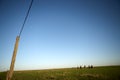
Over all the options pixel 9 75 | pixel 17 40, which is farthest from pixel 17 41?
pixel 9 75

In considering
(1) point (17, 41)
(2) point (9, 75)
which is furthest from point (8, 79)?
(1) point (17, 41)

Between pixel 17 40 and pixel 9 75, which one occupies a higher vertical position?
pixel 17 40

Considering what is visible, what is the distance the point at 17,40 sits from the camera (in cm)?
511

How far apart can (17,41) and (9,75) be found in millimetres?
1605

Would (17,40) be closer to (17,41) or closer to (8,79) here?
(17,41)

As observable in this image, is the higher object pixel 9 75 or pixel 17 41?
pixel 17 41

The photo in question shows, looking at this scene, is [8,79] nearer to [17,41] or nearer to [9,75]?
[9,75]

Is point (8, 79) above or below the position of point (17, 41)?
below

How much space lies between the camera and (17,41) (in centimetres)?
509

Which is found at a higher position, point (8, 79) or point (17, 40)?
point (17, 40)

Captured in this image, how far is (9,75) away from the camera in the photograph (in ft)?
15.8

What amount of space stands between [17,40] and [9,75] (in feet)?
5.43

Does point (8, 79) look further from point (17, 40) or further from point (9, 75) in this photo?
point (17, 40)

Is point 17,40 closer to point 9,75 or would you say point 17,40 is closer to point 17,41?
point 17,41
